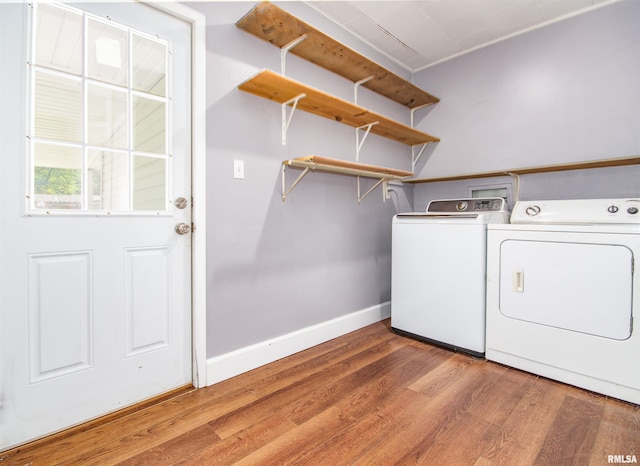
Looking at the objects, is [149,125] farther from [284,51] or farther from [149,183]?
[284,51]

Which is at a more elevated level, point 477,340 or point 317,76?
point 317,76

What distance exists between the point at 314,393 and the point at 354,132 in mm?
1945

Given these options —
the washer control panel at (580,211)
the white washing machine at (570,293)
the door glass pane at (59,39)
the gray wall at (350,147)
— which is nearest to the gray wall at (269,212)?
the gray wall at (350,147)

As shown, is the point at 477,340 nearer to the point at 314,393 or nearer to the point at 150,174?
the point at 314,393

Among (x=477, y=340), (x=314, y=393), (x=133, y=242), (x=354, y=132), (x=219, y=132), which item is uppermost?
(x=354, y=132)

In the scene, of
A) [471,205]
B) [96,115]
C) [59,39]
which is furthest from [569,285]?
[59,39]

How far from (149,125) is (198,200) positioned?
434 millimetres

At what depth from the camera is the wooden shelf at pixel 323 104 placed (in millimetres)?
1771

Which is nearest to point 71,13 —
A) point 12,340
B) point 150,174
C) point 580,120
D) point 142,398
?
point 150,174

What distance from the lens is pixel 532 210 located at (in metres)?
2.00

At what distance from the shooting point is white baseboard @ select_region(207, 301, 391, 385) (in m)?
1.76

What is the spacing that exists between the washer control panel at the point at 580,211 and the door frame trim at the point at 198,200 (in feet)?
6.51

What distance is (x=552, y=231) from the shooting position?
1789 mm

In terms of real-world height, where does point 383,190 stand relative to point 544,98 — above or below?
below
